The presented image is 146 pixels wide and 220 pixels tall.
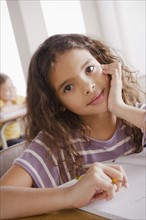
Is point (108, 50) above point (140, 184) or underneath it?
above

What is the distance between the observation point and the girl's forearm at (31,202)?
66 centimetres

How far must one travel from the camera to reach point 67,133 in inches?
42.0

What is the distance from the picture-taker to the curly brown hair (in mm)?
1026

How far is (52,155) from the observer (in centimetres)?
98

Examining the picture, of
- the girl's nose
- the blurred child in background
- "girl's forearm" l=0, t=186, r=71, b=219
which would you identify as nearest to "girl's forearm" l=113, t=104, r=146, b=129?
the girl's nose

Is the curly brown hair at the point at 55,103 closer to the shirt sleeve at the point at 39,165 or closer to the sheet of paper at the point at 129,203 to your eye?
the shirt sleeve at the point at 39,165

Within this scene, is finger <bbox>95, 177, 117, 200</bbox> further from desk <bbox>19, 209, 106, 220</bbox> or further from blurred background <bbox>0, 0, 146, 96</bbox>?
blurred background <bbox>0, 0, 146, 96</bbox>

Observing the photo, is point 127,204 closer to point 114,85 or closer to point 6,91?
point 114,85

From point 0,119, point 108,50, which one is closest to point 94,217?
point 108,50

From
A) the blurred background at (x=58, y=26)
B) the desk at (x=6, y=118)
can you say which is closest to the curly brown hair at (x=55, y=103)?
the blurred background at (x=58, y=26)

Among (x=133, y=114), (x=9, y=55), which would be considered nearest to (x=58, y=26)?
(x=9, y=55)

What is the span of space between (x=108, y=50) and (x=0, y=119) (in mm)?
2236

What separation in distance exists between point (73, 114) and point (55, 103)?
9cm

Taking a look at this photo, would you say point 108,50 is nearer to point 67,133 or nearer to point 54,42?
point 54,42
